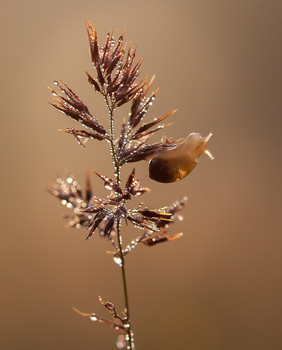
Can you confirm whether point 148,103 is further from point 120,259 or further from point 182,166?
point 120,259

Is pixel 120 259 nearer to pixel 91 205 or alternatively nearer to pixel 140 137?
pixel 91 205

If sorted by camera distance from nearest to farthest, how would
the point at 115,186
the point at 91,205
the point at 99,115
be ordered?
1. the point at 115,186
2. the point at 91,205
3. the point at 99,115

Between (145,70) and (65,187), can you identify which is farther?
(145,70)

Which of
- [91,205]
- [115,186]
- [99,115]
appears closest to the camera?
[115,186]

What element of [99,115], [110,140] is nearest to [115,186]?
[110,140]

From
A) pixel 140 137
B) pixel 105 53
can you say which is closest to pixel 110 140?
pixel 140 137

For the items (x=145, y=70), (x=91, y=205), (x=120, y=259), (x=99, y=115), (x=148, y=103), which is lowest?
(x=120, y=259)

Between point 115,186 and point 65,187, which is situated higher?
point 65,187
